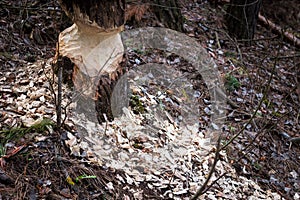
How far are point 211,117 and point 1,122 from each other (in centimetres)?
195

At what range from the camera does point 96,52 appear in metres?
2.86

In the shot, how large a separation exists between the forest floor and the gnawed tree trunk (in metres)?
0.34

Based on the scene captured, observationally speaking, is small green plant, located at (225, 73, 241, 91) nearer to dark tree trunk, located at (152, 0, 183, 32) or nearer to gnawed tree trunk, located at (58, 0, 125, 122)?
dark tree trunk, located at (152, 0, 183, 32)

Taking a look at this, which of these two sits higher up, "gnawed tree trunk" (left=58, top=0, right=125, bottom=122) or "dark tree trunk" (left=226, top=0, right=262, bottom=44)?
"gnawed tree trunk" (left=58, top=0, right=125, bottom=122)

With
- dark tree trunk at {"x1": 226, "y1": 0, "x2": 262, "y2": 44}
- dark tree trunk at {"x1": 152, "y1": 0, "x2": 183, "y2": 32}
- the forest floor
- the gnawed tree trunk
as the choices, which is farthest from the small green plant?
the gnawed tree trunk

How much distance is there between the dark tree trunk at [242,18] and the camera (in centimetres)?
493

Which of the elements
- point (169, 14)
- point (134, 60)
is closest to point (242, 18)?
point (169, 14)

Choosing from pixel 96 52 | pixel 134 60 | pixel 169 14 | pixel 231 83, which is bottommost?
pixel 231 83

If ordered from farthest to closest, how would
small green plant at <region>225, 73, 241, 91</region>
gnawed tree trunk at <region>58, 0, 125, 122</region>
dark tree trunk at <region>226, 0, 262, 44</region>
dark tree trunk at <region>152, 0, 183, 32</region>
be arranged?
dark tree trunk at <region>226, 0, 262, 44</region>
dark tree trunk at <region>152, 0, 183, 32</region>
small green plant at <region>225, 73, 241, 91</region>
gnawed tree trunk at <region>58, 0, 125, 122</region>

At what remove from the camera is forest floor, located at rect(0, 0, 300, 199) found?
7.64 ft

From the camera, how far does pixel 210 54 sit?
449 cm

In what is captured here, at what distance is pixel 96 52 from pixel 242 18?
2837mm

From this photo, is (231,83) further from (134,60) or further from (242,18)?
(242,18)

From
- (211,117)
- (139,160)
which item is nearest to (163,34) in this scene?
(211,117)
